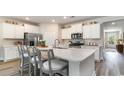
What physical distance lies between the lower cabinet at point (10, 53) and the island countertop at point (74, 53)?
1.58 feet

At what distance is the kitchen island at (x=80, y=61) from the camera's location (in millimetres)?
1179

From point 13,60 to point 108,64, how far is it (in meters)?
1.12

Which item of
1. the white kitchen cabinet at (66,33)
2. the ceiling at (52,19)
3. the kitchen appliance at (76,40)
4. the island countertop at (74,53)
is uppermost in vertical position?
the ceiling at (52,19)

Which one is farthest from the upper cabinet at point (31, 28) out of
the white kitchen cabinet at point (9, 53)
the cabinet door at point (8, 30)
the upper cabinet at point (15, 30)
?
the white kitchen cabinet at point (9, 53)

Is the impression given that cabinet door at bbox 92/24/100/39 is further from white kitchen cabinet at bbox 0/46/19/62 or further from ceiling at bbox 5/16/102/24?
white kitchen cabinet at bbox 0/46/19/62

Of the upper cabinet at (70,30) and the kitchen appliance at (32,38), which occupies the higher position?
the upper cabinet at (70,30)

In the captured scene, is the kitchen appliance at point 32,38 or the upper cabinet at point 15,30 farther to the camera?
the kitchen appliance at point 32,38

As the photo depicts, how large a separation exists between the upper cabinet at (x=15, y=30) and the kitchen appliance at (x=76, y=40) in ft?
1.49

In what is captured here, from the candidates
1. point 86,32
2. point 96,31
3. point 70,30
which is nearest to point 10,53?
point 70,30

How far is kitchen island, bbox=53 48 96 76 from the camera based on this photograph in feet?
3.87

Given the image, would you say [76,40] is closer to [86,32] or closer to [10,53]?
[86,32]

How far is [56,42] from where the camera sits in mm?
1267

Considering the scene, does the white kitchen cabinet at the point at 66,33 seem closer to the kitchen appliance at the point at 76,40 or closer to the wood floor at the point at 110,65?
the kitchen appliance at the point at 76,40
